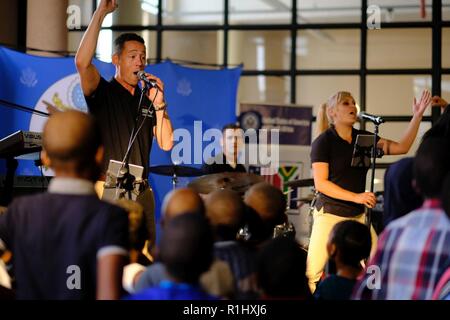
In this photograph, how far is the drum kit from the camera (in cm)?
634

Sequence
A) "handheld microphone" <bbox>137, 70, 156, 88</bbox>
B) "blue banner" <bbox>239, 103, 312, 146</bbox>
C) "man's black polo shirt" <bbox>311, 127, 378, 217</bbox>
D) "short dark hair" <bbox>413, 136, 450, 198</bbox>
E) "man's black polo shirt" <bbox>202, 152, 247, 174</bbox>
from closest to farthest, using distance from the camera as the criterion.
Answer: "short dark hair" <bbox>413, 136, 450, 198</bbox> → "handheld microphone" <bbox>137, 70, 156, 88</bbox> → "man's black polo shirt" <bbox>311, 127, 378, 217</bbox> → "man's black polo shirt" <bbox>202, 152, 247, 174</bbox> → "blue banner" <bbox>239, 103, 312, 146</bbox>

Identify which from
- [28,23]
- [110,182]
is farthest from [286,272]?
[28,23]

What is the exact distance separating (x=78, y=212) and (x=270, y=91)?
308 inches

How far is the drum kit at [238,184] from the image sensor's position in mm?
6336

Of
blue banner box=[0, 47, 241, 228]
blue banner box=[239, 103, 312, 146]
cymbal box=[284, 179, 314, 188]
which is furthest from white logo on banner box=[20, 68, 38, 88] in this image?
cymbal box=[284, 179, 314, 188]

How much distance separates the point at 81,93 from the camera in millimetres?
9312

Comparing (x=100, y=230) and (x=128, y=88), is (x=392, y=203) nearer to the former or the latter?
(x=100, y=230)

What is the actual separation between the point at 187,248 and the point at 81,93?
664 centimetres

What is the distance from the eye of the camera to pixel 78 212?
3018 mm

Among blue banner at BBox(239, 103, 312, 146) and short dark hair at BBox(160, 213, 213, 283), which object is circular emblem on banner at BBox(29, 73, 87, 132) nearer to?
blue banner at BBox(239, 103, 312, 146)

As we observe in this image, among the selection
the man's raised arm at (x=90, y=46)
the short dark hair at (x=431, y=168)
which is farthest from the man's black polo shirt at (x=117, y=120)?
the short dark hair at (x=431, y=168)

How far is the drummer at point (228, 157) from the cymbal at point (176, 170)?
37cm

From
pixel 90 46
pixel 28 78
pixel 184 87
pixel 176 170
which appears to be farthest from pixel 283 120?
pixel 90 46
